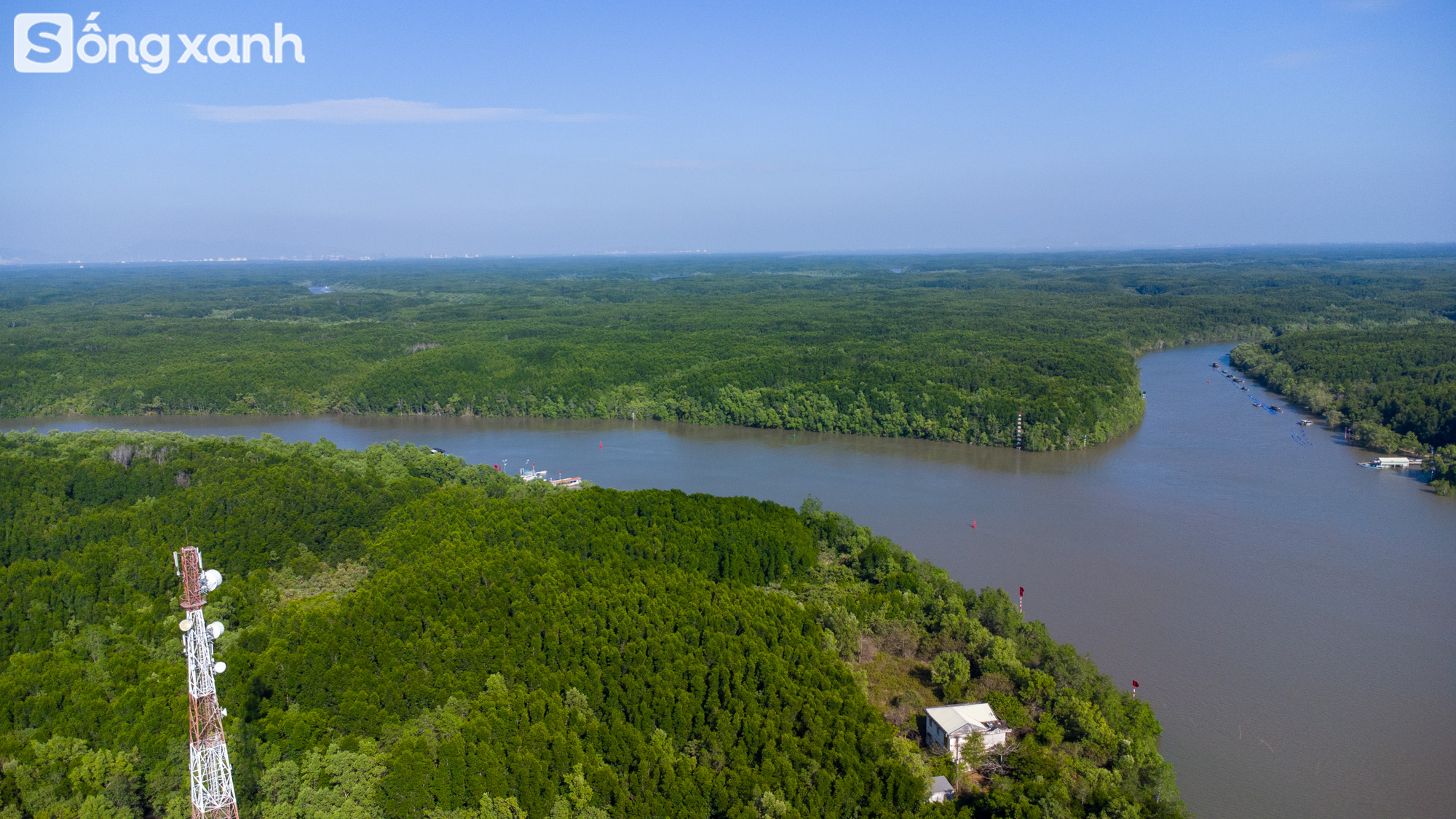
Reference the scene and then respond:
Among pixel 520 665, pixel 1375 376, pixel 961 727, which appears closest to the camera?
pixel 961 727

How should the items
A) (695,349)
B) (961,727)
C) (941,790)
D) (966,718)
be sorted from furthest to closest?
(695,349)
(966,718)
(961,727)
(941,790)

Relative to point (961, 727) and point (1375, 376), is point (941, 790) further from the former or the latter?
point (1375, 376)

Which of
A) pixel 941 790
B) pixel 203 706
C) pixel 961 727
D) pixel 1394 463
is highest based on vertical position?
pixel 203 706

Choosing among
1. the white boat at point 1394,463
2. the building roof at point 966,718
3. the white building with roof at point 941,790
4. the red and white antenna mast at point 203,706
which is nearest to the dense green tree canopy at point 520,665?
the white building with roof at point 941,790

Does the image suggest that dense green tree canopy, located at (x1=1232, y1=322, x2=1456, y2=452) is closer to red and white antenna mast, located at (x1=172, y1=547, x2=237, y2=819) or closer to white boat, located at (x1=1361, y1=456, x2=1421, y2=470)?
white boat, located at (x1=1361, y1=456, x2=1421, y2=470)

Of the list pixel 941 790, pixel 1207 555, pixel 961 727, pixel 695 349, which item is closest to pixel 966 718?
pixel 961 727

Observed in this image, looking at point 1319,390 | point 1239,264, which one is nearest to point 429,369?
point 1319,390
